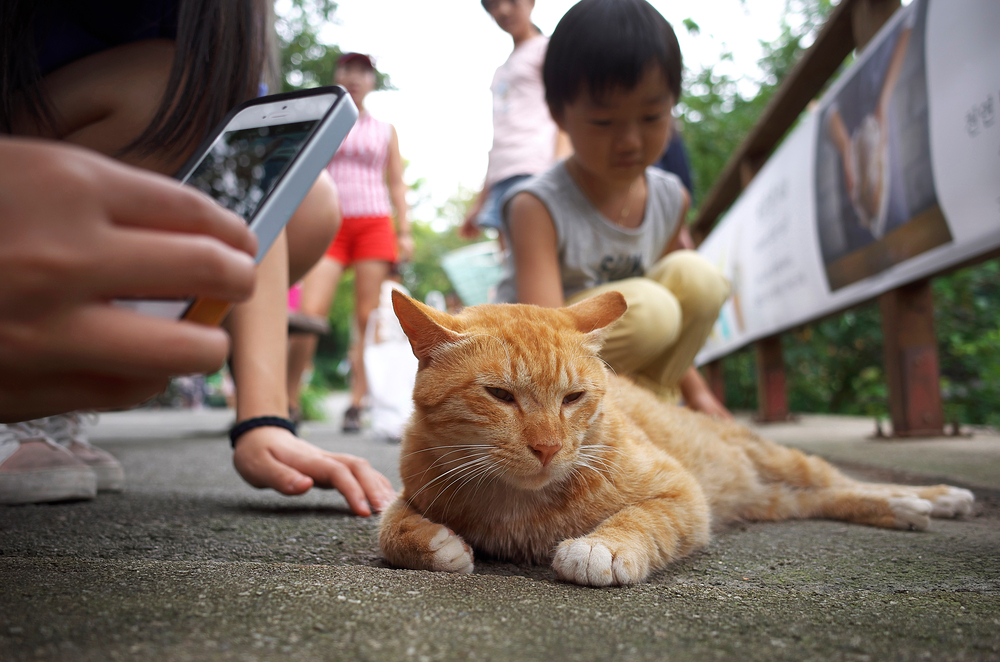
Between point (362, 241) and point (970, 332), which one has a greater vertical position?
point (362, 241)

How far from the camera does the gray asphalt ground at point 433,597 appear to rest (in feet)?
2.35

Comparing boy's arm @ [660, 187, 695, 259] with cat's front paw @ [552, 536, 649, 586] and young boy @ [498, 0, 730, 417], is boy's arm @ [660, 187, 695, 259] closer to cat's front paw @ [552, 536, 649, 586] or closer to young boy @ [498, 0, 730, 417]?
young boy @ [498, 0, 730, 417]

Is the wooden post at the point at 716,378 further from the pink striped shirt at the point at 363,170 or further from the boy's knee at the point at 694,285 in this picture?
the boy's knee at the point at 694,285

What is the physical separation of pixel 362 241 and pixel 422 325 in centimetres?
355

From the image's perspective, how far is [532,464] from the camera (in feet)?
3.98

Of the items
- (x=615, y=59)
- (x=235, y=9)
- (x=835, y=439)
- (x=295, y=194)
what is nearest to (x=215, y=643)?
(x=295, y=194)

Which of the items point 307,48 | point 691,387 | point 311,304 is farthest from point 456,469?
point 307,48

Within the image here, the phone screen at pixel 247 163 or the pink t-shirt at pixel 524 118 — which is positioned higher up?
the pink t-shirt at pixel 524 118

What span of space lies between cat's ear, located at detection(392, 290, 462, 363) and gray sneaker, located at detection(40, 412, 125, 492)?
125 centimetres

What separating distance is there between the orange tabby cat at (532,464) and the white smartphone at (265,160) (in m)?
0.39

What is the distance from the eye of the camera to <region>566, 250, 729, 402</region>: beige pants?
2.29 m

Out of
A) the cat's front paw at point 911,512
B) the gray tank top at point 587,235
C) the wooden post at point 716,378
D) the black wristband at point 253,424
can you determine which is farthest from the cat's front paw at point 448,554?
the wooden post at point 716,378

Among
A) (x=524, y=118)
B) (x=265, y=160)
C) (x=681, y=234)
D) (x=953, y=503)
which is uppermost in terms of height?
(x=524, y=118)

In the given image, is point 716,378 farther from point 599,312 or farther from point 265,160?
point 265,160
